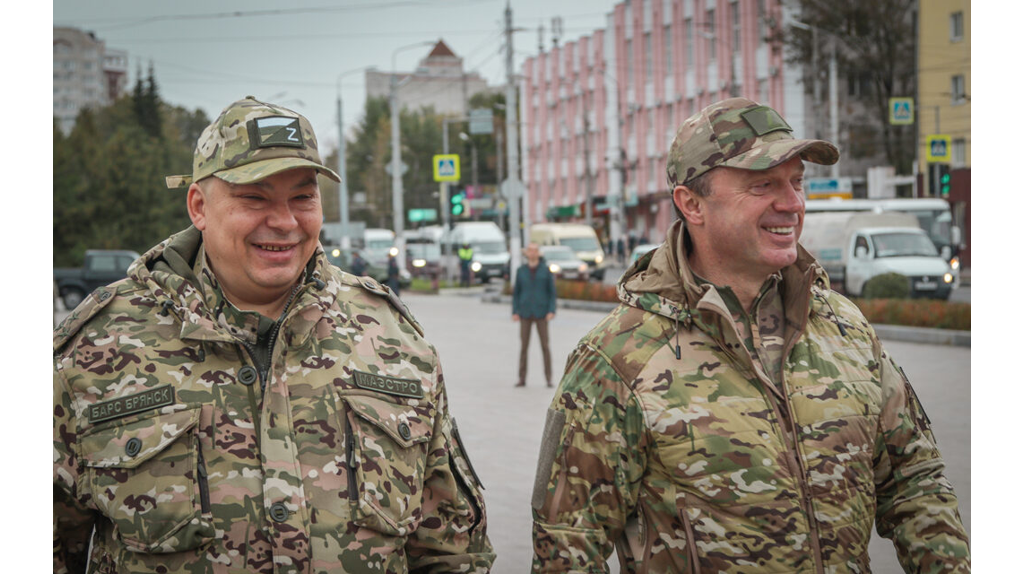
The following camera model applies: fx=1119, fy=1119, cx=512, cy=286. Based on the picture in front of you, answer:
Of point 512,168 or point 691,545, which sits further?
point 512,168

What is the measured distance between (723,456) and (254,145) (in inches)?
56.3

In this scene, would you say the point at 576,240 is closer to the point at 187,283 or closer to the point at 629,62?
the point at 629,62

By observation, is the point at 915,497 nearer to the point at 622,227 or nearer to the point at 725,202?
the point at 725,202

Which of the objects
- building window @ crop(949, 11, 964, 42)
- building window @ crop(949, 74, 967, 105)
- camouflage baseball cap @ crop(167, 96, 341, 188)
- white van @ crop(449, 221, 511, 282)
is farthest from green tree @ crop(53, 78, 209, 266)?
camouflage baseball cap @ crop(167, 96, 341, 188)

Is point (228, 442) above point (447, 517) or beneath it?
above

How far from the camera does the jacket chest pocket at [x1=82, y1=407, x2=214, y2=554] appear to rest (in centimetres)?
266

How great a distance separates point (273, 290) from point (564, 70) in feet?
252

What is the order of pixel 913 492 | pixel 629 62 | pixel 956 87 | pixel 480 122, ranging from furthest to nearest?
pixel 629 62, pixel 956 87, pixel 480 122, pixel 913 492

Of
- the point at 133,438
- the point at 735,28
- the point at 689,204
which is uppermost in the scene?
the point at 735,28

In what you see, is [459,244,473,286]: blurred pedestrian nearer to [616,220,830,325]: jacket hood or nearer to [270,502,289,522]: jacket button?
[616,220,830,325]: jacket hood

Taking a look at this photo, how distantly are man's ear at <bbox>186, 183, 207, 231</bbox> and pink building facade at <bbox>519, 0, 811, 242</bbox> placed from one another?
4647cm

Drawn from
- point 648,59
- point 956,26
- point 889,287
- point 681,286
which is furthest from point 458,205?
point 681,286

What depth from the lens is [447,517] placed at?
9.82ft

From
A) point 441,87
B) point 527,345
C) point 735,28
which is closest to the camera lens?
point 527,345
